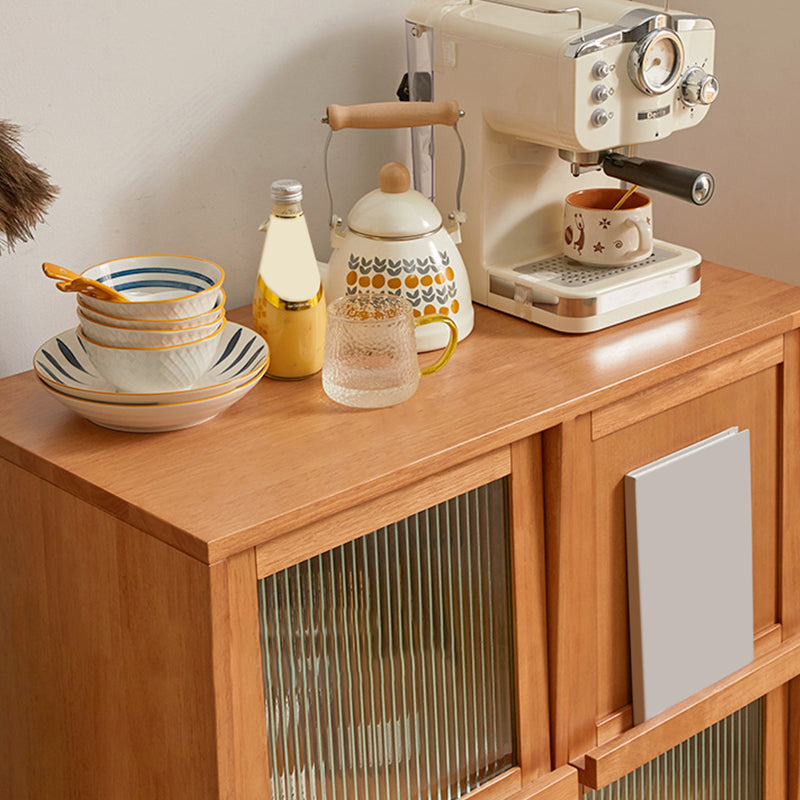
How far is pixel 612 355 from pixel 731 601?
348mm

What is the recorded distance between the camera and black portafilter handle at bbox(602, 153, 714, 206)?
128 cm

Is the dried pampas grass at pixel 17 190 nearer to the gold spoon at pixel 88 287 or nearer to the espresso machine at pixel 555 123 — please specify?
the gold spoon at pixel 88 287

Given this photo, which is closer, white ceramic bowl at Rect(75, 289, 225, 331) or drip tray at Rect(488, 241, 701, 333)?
white ceramic bowl at Rect(75, 289, 225, 331)

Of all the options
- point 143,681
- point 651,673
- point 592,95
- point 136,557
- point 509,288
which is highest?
point 592,95

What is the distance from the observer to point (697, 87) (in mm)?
1371

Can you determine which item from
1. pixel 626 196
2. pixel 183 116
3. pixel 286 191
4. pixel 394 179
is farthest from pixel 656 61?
pixel 183 116

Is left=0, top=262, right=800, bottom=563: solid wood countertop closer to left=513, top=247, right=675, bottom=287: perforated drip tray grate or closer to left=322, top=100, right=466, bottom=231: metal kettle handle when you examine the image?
left=513, top=247, right=675, bottom=287: perforated drip tray grate

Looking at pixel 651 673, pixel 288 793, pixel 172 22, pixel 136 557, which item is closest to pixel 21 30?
pixel 172 22

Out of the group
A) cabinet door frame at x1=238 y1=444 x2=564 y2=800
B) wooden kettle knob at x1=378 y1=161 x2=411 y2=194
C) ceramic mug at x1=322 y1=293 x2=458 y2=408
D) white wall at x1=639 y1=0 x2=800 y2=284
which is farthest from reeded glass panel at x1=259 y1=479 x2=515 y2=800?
white wall at x1=639 y1=0 x2=800 y2=284

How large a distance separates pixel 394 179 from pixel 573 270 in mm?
266

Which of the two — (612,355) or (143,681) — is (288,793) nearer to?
(143,681)

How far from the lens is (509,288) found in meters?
1.44

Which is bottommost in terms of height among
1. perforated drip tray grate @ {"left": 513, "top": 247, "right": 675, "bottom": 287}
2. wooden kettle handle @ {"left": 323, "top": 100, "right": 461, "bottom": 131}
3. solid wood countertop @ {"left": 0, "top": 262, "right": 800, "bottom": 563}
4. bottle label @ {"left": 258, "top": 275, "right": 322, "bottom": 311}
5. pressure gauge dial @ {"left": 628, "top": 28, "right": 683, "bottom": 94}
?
solid wood countertop @ {"left": 0, "top": 262, "right": 800, "bottom": 563}

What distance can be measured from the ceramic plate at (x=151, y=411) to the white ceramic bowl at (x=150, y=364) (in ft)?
0.08
